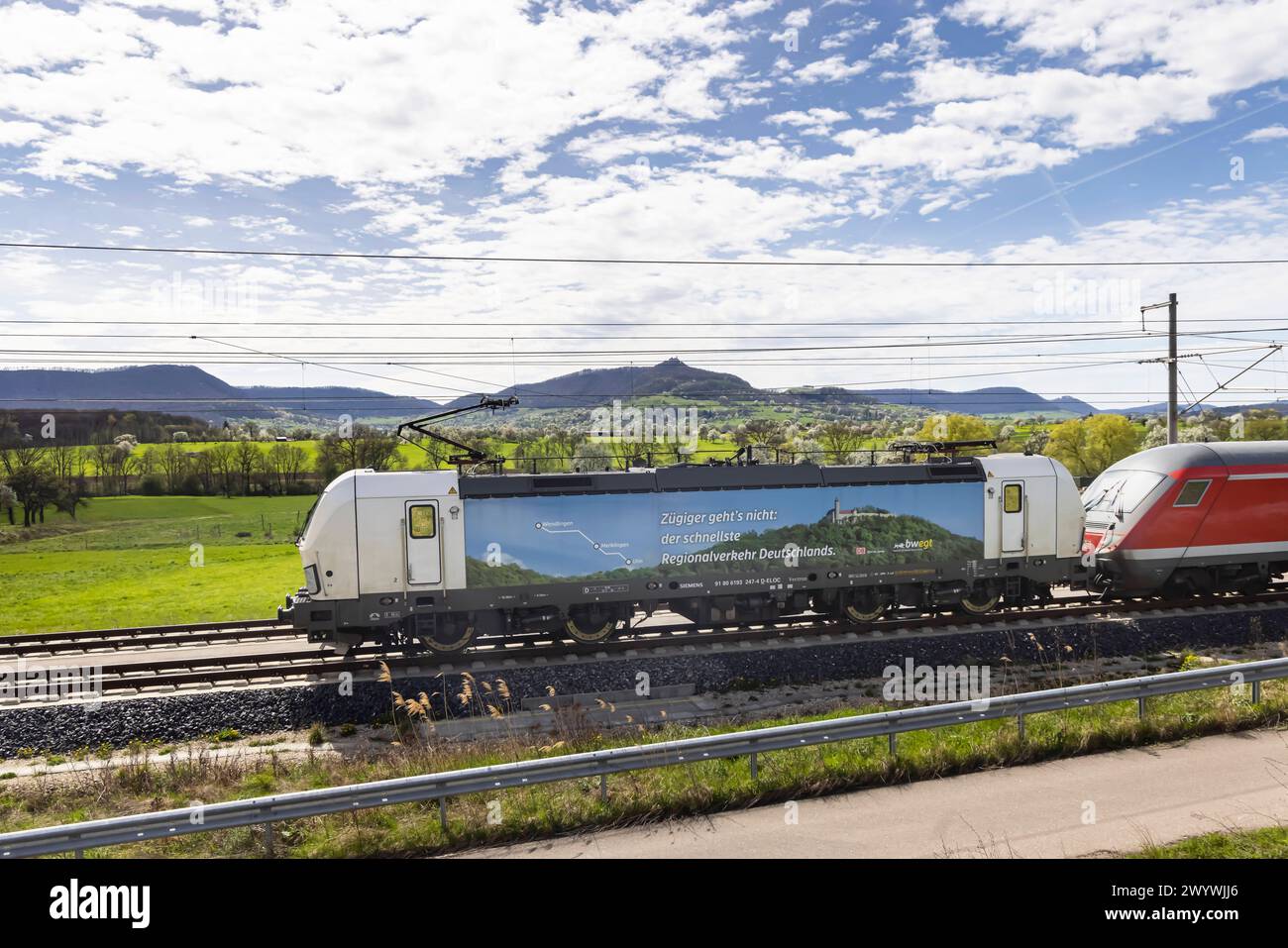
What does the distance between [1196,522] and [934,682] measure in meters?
9.65

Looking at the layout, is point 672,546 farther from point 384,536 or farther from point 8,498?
point 8,498

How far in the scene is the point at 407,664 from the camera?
1550cm

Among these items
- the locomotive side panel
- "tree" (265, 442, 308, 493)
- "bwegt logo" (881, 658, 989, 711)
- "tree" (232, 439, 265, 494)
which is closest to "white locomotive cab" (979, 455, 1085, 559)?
the locomotive side panel

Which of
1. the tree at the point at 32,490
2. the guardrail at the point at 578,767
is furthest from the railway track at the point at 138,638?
the tree at the point at 32,490

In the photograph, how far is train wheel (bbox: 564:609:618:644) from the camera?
16.9 m

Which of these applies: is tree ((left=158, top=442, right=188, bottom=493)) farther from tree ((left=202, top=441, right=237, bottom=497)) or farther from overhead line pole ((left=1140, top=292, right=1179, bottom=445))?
overhead line pole ((left=1140, top=292, right=1179, bottom=445))

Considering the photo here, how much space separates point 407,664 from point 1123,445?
203 ft

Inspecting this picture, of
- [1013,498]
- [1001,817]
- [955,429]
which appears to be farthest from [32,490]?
[955,429]

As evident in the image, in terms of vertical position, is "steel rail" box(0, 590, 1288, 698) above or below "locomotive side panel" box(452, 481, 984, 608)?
below

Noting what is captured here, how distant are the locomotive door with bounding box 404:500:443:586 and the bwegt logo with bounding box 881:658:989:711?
29.4 ft

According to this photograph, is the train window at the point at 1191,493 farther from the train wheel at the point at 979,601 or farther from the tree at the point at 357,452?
the tree at the point at 357,452

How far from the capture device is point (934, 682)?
15.3 m
